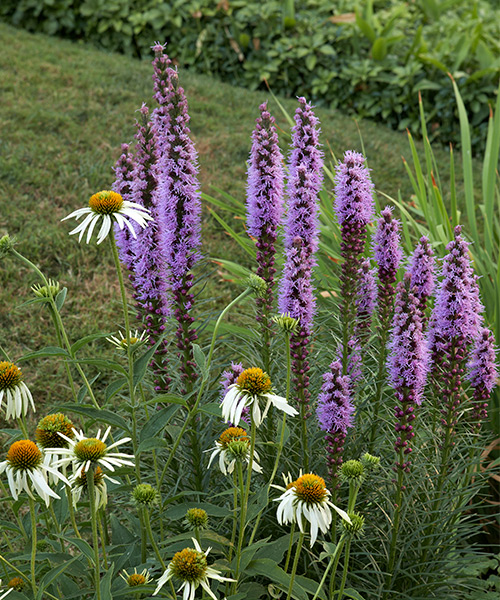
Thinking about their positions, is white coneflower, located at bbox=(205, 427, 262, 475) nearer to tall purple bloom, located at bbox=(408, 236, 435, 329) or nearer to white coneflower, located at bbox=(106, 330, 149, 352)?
white coneflower, located at bbox=(106, 330, 149, 352)

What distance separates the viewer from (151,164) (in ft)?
7.48

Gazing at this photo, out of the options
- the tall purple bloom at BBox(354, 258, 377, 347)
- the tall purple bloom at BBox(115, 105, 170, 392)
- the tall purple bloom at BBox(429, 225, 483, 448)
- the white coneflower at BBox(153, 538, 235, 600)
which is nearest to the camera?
the white coneflower at BBox(153, 538, 235, 600)

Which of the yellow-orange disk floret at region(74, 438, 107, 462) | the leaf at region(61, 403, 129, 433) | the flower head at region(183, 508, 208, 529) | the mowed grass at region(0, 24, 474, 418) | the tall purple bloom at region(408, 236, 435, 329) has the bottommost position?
the mowed grass at region(0, 24, 474, 418)

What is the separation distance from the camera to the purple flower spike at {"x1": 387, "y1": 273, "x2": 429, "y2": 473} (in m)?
1.96

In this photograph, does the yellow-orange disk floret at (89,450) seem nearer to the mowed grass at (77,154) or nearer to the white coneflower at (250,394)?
the white coneflower at (250,394)

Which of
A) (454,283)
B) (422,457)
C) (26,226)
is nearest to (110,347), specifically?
(26,226)

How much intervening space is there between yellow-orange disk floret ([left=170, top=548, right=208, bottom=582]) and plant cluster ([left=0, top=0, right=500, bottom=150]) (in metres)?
6.74

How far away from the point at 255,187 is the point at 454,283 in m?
0.70

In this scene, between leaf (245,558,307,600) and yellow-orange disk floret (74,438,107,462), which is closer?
yellow-orange disk floret (74,438,107,462)

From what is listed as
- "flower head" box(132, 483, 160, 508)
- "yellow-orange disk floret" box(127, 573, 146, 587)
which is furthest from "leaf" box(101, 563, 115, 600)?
"flower head" box(132, 483, 160, 508)

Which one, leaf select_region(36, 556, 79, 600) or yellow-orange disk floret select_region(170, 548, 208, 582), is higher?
yellow-orange disk floret select_region(170, 548, 208, 582)

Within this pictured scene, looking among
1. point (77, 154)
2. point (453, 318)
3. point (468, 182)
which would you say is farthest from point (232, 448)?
point (77, 154)

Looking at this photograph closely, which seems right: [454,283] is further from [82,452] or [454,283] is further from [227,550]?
[82,452]

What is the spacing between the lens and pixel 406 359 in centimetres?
196
